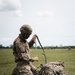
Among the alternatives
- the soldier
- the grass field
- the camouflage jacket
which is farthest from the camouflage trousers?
the grass field

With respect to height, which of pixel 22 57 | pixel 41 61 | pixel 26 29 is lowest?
pixel 22 57

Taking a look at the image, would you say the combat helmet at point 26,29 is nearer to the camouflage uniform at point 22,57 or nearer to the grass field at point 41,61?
the camouflage uniform at point 22,57

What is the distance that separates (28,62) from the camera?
7.86 meters

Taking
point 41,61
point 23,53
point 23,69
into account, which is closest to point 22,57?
→ point 23,53

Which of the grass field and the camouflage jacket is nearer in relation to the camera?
the camouflage jacket

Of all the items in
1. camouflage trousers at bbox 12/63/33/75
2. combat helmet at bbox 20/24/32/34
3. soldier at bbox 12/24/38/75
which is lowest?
camouflage trousers at bbox 12/63/33/75

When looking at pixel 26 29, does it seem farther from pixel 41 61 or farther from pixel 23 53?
pixel 41 61

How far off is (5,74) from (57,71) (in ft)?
30.6

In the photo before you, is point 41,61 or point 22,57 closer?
point 22,57

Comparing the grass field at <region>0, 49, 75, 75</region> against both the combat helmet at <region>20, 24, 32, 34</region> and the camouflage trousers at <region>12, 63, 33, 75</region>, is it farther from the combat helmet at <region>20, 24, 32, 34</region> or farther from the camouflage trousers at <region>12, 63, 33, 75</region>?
the combat helmet at <region>20, 24, 32, 34</region>

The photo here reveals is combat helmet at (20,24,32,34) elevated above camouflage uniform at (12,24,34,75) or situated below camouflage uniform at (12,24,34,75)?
above

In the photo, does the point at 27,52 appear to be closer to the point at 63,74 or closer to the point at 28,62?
the point at 28,62

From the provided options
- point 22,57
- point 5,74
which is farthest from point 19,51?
point 5,74

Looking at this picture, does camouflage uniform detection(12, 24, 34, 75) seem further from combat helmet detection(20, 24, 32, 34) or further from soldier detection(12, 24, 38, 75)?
combat helmet detection(20, 24, 32, 34)
